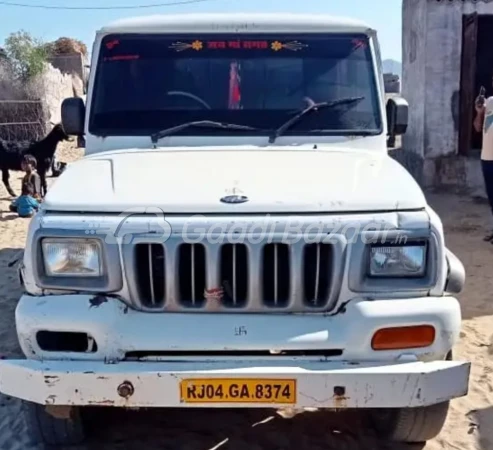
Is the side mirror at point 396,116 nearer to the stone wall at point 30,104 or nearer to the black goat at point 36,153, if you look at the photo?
the black goat at point 36,153

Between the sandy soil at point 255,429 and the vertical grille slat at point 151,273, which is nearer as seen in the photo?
the vertical grille slat at point 151,273

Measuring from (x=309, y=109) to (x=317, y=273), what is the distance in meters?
1.49

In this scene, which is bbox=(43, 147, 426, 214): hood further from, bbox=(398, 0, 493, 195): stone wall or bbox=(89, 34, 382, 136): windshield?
bbox=(398, 0, 493, 195): stone wall

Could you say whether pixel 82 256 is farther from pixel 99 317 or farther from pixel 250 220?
pixel 250 220

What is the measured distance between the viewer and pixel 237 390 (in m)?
2.80

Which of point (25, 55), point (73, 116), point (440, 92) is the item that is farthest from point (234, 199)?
point (25, 55)

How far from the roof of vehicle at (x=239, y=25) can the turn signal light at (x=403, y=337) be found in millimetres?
2105

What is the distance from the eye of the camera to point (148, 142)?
402 cm

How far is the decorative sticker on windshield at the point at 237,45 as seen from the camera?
→ 4.26 metres

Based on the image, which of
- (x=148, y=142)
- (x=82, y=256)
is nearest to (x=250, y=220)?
(x=82, y=256)

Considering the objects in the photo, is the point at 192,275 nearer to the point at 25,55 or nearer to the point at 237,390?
the point at 237,390

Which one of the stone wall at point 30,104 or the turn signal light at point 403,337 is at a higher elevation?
the turn signal light at point 403,337

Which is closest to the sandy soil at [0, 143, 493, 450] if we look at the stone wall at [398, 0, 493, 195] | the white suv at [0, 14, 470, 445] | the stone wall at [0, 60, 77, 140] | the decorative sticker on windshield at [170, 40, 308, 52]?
the white suv at [0, 14, 470, 445]

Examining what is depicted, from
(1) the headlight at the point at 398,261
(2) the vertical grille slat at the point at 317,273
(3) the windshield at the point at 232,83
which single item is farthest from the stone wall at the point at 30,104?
(1) the headlight at the point at 398,261
